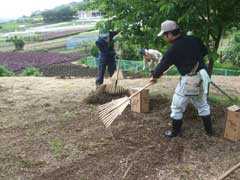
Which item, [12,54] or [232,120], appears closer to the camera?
[232,120]

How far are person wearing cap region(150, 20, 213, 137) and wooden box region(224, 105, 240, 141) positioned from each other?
0.29 metres

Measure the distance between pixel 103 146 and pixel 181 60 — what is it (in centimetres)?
155

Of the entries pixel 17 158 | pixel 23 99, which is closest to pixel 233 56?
pixel 23 99

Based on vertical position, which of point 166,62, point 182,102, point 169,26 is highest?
point 169,26

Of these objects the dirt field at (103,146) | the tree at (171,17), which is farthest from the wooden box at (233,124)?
the tree at (171,17)

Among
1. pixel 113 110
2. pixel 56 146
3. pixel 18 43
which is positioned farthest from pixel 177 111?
pixel 18 43

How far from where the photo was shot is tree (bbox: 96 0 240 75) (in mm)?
5140

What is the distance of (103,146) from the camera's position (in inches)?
202

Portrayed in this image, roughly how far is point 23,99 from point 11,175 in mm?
3563

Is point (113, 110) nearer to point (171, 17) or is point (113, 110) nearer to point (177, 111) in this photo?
point (177, 111)

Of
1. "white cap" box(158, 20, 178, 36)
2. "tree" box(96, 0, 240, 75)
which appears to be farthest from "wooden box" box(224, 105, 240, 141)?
"white cap" box(158, 20, 178, 36)

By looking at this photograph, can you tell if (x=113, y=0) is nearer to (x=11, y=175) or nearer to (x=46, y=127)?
(x=46, y=127)

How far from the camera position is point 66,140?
5.40 meters

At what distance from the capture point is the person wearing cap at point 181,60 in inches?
191
